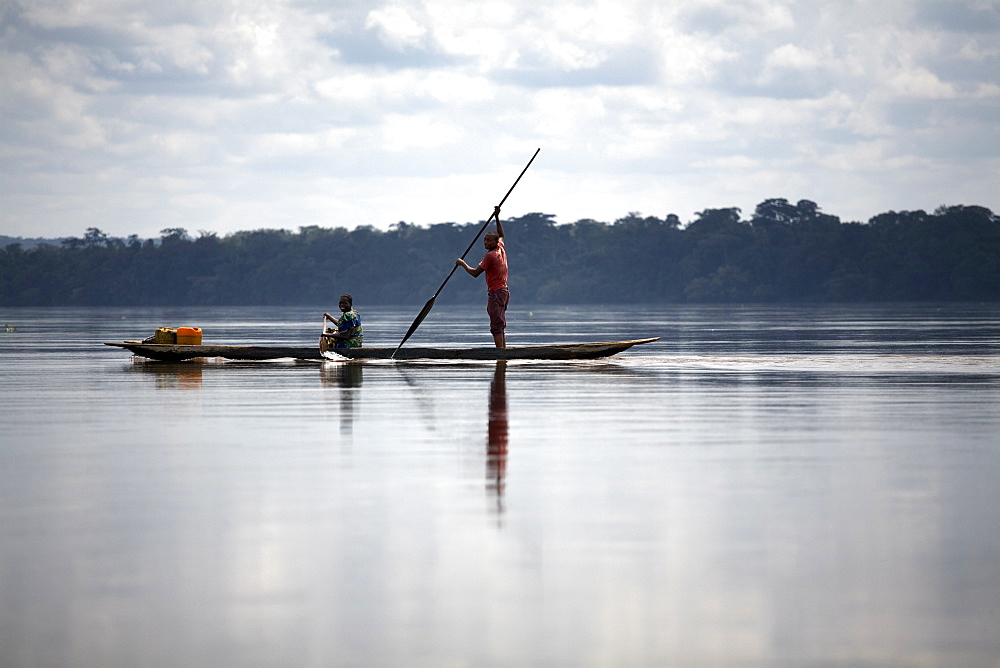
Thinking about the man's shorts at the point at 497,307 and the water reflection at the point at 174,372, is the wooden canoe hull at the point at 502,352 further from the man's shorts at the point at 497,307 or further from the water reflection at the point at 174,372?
the water reflection at the point at 174,372

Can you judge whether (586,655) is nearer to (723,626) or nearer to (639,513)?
(723,626)

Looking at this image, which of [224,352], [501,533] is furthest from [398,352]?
[501,533]

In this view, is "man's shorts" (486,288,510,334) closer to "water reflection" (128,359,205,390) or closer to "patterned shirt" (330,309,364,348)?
"patterned shirt" (330,309,364,348)

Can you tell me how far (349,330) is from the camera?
83.6 ft

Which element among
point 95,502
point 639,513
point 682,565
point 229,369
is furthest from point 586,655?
point 229,369

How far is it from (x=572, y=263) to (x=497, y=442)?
163 m

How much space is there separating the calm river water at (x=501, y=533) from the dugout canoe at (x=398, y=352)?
7712 mm

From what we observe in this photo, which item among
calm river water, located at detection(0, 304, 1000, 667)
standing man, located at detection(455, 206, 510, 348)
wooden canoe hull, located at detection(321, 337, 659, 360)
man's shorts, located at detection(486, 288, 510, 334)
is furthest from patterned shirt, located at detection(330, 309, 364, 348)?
calm river water, located at detection(0, 304, 1000, 667)

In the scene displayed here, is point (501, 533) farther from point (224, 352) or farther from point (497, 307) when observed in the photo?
A: point (224, 352)

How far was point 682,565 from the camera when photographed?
7.36 meters

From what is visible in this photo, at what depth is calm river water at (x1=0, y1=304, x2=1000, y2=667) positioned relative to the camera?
20.2 ft

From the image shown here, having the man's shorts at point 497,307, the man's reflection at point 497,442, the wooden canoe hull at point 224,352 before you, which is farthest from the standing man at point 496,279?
the man's reflection at point 497,442

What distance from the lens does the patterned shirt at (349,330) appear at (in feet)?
83.1

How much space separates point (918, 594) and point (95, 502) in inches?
208
